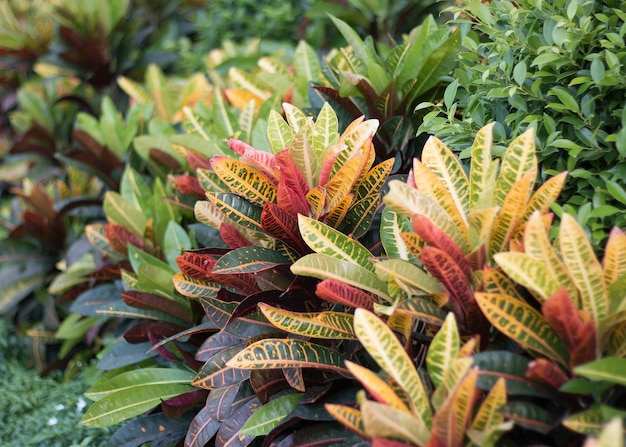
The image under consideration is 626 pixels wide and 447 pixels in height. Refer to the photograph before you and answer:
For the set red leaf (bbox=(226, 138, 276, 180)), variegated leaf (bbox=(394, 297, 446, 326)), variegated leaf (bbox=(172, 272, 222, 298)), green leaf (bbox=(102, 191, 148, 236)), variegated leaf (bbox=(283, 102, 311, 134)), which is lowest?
green leaf (bbox=(102, 191, 148, 236))

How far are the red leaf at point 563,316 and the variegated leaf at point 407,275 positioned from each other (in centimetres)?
25

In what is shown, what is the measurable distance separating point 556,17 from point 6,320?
2.98 metres

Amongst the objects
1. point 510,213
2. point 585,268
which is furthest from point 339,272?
point 585,268

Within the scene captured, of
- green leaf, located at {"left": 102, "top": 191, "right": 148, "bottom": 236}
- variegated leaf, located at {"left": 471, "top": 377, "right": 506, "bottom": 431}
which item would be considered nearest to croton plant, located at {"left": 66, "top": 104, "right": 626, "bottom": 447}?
variegated leaf, located at {"left": 471, "top": 377, "right": 506, "bottom": 431}

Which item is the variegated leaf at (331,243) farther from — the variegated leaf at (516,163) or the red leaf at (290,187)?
the variegated leaf at (516,163)

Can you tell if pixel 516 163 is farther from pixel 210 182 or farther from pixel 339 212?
pixel 210 182

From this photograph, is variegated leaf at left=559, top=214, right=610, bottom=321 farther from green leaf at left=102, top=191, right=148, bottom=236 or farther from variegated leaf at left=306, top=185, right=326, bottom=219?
green leaf at left=102, top=191, right=148, bottom=236

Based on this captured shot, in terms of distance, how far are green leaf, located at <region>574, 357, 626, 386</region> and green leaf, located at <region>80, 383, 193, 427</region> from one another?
1.18m

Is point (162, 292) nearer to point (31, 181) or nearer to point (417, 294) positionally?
point (417, 294)

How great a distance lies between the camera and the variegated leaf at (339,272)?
1346mm

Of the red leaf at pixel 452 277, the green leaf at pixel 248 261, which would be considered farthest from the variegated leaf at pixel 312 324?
the red leaf at pixel 452 277

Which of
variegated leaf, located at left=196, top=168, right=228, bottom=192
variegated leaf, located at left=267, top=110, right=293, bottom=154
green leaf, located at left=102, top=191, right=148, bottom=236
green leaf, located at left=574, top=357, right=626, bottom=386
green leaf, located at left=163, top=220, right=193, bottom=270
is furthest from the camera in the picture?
green leaf, located at left=102, top=191, right=148, bottom=236

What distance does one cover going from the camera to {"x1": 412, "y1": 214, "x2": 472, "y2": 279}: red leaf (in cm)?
123

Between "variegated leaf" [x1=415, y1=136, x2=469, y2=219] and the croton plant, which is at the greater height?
"variegated leaf" [x1=415, y1=136, x2=469, y2=219]
